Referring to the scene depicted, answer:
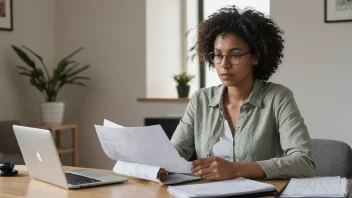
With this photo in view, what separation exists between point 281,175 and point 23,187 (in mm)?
848

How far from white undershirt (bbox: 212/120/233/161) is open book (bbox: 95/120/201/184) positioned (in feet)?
0.85

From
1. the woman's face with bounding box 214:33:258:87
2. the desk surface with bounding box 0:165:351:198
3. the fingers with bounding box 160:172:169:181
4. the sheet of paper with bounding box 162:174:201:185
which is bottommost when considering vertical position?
the desk surface with bounding box 0:165:351:198

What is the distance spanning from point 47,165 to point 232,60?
80 cm

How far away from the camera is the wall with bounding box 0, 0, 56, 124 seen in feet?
16.2

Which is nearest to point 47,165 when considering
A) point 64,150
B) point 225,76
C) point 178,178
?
point 178,178

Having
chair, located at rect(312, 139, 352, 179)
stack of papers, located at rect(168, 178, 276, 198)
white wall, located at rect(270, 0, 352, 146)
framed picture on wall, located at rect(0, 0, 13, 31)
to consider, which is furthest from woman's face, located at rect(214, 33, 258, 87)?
framed picture on wall, located at rect(0, 0, 13, 31)

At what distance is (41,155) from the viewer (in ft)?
6.44

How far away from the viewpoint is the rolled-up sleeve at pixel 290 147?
1.98 metres

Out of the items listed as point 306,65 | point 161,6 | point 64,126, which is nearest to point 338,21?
point 306,65

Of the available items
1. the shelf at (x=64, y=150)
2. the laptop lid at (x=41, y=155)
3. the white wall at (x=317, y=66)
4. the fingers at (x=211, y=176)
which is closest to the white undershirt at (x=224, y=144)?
the fingers at (x=211, y=176)

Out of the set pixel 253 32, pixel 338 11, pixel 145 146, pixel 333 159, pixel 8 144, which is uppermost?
pixel 338 11

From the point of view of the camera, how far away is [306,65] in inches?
166

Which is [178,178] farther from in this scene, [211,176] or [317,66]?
[317,66]

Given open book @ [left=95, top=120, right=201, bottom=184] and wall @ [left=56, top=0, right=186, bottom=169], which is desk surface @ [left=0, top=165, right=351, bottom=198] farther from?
wall @ [left=56, top=0, right=186, bottom=169]
